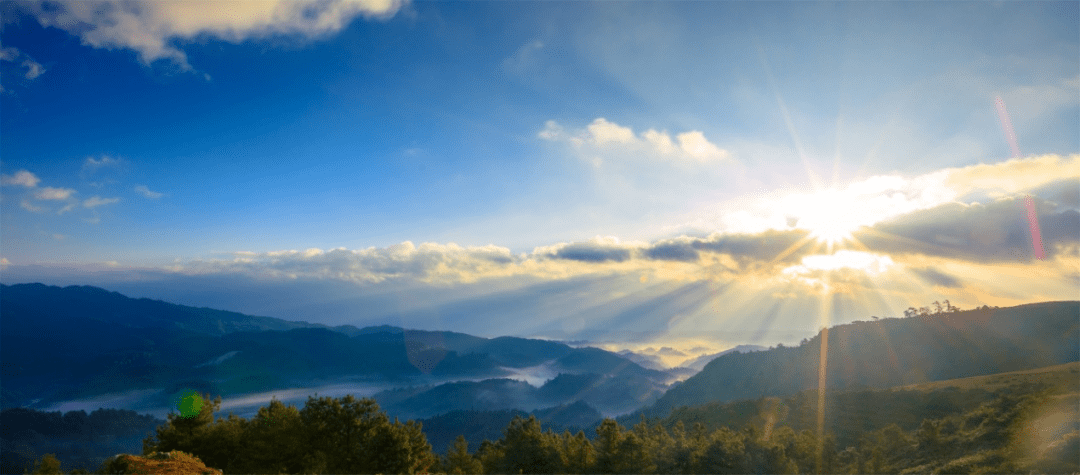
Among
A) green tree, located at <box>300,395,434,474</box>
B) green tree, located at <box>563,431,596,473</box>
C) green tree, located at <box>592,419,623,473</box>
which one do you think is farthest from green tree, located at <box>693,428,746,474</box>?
green tree, located at <box>300,395,434,474</box>

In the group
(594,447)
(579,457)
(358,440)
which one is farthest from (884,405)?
(358,440)

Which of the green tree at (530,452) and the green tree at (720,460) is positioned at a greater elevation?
the green tree at (720,460)

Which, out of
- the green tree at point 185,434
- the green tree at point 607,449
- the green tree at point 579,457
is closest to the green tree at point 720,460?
the green tree at point 607,449

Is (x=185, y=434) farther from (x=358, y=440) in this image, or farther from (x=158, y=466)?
(x=158, y=466)

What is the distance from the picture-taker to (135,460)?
35375mm

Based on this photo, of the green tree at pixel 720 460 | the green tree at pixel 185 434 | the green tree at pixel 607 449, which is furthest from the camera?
the green tree at pixel 607 449

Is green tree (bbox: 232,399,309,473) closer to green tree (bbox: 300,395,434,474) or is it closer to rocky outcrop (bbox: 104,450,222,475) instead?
green tree (bbox: 300,395,434,474)

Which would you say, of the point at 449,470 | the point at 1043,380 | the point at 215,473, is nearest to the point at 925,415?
the point at 1043,380

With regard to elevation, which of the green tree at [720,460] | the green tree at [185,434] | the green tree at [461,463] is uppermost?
the green tree at [185,434]

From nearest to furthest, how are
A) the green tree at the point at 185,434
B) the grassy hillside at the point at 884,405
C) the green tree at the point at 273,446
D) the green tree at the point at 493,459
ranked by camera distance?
the green tree at the point at 185,434
the green tree at the point at 273,446
the green tree at the point at 493,459
the grassy hillside at the point at 884,405

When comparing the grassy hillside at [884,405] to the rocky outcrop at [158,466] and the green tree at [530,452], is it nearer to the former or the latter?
the green tree at [530,452]

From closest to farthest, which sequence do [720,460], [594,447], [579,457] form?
1. [720,460]
2. [579,457]
3. [594,447]

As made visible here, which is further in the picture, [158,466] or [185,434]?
[185,434]

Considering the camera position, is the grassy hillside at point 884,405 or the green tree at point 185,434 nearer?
the green tree at point 185,434
